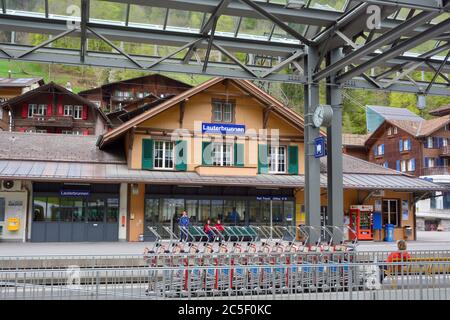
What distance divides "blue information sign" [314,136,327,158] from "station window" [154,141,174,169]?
12844mm

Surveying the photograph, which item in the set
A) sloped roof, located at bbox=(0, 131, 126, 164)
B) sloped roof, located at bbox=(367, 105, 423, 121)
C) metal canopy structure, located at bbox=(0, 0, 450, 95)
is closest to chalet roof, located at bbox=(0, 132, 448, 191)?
sloped roof, located at bbox=(0, 131, 126, 164)

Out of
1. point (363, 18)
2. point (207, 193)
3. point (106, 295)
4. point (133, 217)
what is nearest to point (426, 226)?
point (207, 193)

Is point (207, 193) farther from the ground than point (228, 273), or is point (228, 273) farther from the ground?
point (207, 193)

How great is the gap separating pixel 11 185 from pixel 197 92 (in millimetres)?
9626

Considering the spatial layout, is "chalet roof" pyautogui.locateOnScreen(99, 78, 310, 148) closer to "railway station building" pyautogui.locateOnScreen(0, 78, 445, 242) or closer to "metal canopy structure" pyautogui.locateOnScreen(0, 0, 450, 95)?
"railway station building" pyautogui.locateOnScreen(0, 78, 445, 242)

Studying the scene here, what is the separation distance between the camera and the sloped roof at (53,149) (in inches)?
930

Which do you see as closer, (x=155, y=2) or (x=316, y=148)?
(x=155, y=2)

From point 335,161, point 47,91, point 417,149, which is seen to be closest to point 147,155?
point 335,161

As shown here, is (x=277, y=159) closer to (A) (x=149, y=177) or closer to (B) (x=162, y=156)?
(B) (x=162, y=156)

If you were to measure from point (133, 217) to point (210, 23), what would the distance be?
13.9 metres

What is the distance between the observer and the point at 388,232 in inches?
1002

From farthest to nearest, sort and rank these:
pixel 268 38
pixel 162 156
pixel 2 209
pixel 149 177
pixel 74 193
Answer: pixel 162 156 → pixel 149 177 → pixel 74 193 → pixel 2 209 → pixel 268 38

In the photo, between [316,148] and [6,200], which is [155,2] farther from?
[6,200]

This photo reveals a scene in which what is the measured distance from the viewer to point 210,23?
36.0ft
